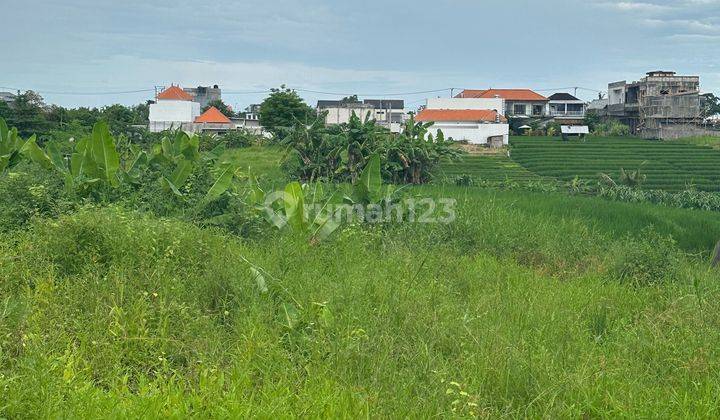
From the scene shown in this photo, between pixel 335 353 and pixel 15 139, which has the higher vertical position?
pixel 15 139

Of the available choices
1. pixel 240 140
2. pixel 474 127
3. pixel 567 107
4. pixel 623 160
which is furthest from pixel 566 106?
pixel 240 140

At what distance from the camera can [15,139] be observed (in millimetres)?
8789

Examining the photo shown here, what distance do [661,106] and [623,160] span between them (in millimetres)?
20188

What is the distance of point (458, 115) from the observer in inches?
1982

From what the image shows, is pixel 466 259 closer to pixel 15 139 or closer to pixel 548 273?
pixel 548 273

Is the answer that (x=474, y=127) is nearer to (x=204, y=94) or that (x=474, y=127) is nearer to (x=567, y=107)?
(x=567, y=107)

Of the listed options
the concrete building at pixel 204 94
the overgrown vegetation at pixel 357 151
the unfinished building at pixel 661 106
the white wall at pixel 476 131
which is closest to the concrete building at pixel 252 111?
the concrete building at pixel 204 94

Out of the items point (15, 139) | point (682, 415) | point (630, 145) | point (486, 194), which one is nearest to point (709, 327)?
point (682, 415)

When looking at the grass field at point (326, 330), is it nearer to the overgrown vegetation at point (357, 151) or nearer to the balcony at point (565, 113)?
the overgrown vegetation at point (357, 151)

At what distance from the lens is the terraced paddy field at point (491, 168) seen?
27.8 metres

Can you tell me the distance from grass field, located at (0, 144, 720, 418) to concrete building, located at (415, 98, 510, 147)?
3378cm

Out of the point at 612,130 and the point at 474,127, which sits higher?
the point at 474,127

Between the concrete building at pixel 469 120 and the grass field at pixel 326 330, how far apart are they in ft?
111

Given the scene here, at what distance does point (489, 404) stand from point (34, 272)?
339 centimetres
